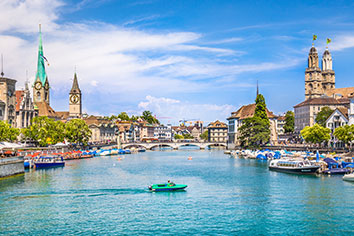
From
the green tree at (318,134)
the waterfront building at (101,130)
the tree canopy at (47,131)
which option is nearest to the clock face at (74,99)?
the waterfront building at (101,130)

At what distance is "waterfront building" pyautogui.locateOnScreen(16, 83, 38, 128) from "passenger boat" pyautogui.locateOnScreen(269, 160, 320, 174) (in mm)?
74444

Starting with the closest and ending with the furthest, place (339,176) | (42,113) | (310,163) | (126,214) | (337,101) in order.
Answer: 1. (126,214)
2. (339,176)
3. (310,163)
4. (337,101)
5. (42,113)

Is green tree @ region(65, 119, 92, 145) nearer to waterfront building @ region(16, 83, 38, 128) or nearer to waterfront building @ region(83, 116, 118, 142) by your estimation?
waterfront building @ region(16, 83, 38, 128)

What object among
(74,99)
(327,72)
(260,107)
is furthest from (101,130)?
(327,72)

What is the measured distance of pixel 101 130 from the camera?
18400 centimetres

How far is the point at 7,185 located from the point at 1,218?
18623mm

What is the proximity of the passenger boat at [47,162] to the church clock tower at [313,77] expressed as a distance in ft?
430

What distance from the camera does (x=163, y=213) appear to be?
40.0 m

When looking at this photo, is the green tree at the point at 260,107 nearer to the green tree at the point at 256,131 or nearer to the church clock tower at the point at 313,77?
the green tree at the point at 256,131

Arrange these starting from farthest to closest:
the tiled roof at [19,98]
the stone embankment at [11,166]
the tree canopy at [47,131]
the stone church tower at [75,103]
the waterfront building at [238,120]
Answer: the stone church tower at [75,103] < the waterfront building at [238,120] < the tiled roof at [19,98] < the tree canopy at [47,131] < the stone embankment at [11,166]

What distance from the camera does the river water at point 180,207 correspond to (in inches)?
1363

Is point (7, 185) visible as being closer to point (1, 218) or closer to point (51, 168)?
point (1, 218)

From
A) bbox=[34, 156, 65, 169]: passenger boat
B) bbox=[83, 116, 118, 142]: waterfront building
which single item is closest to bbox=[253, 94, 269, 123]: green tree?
bbox=[34, 156, 65, 169]: passenger boat

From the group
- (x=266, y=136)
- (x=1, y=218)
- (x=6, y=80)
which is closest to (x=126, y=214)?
(x=1, y=218)
